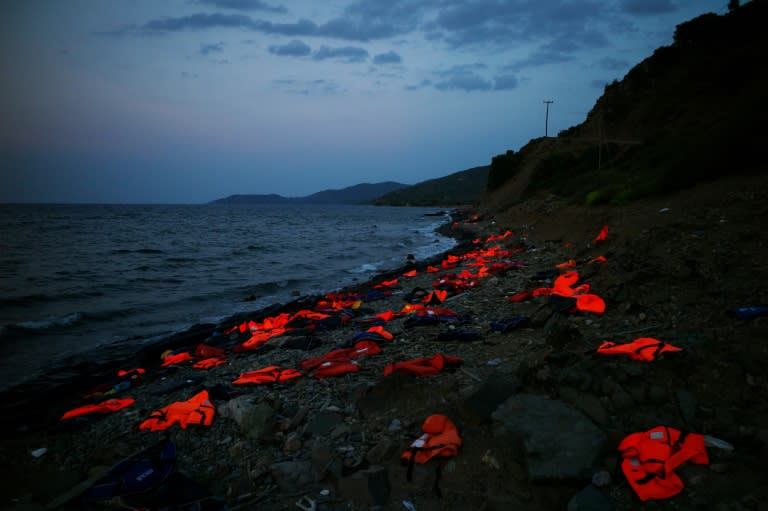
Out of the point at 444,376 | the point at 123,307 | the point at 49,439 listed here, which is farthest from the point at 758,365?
the point at 123,307

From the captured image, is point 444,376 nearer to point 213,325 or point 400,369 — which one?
point 400,369

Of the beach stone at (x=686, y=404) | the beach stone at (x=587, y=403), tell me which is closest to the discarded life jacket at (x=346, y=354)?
the beach stone at (x=587, y=403)

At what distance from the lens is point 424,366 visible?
466 cm

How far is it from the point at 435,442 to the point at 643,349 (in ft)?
7.29

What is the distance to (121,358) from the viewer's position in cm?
807

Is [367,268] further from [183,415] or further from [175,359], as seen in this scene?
[183,415]

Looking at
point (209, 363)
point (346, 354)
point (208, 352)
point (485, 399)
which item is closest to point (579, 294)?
point (485, 399)

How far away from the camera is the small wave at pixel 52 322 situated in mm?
9602

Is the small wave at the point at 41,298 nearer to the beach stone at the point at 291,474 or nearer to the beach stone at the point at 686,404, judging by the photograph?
the beach stone at the point at 291,474

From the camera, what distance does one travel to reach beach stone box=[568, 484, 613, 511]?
2.53 meters

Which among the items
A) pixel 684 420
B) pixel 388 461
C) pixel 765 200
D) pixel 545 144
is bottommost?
pixel 388 461

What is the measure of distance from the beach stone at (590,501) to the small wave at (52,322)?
11916 millimetres

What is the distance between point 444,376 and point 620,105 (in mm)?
37151

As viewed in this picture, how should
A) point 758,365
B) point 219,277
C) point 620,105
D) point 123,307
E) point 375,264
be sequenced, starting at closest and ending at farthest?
point 758,365 < point 123,307 < point 219,277 < point 375,264 < point 620,105
